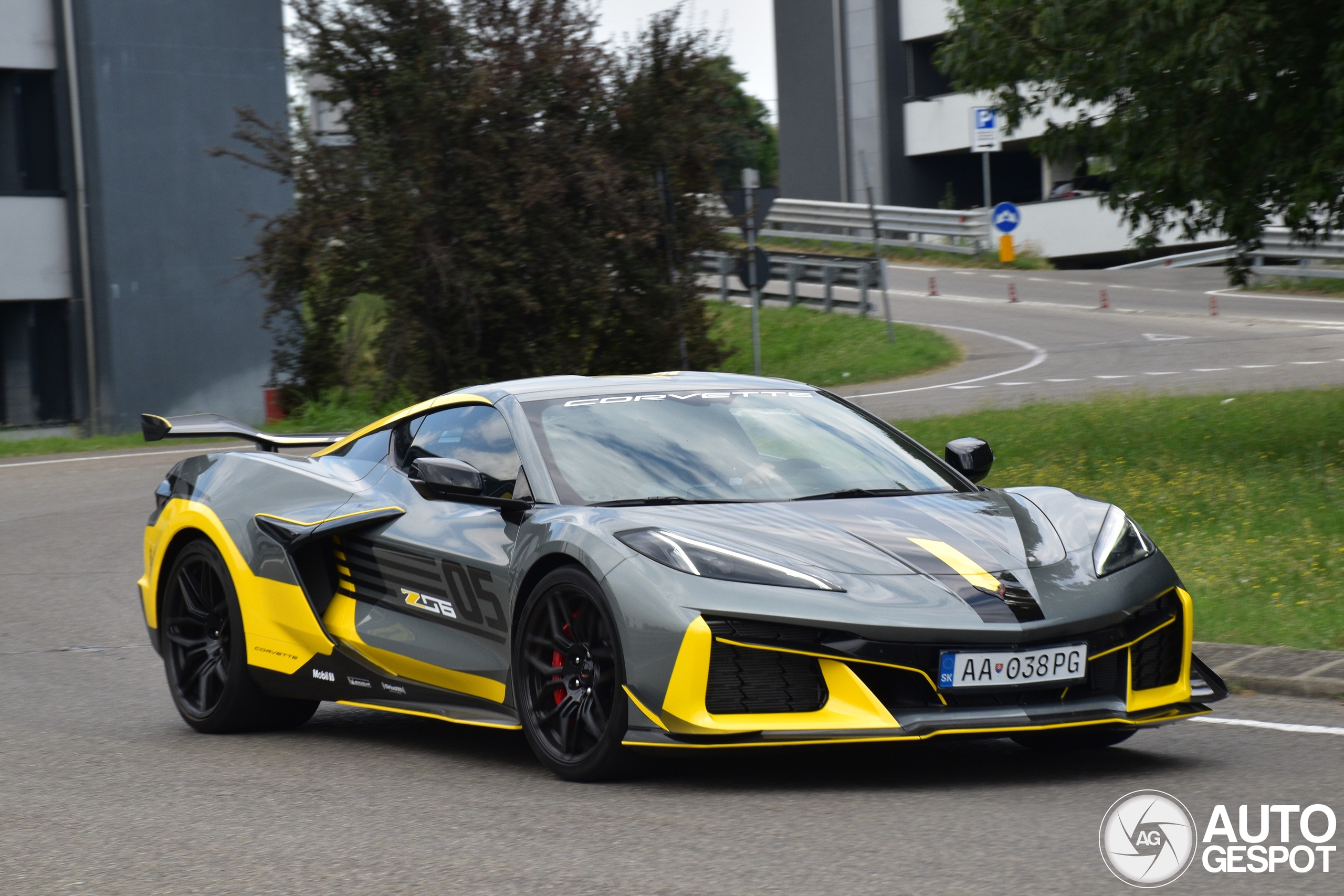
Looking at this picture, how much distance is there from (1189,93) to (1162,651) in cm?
884

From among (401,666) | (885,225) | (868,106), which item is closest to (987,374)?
(401,666)

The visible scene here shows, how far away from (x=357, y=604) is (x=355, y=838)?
1.70 metres

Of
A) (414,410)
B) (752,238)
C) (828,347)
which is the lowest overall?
(828,347)

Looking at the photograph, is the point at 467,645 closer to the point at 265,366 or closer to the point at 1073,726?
the point at 1073,726

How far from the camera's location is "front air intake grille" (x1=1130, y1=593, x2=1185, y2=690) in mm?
5699

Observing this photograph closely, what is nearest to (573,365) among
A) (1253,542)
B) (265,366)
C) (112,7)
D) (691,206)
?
(691,206)

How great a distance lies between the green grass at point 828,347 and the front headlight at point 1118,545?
18818 millimetres

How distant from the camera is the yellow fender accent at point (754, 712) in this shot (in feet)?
17.4

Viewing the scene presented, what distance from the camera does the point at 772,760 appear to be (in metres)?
6.13

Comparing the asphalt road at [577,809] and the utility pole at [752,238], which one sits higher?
the utility pole at [752,238]

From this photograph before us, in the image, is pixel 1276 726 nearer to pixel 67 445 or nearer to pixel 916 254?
pixel 67 445

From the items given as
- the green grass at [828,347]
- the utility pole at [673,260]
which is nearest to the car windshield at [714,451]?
the utility pole at [673,260]

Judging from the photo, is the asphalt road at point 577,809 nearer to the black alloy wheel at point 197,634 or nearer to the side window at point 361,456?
the black alloy wheel at point 197,634

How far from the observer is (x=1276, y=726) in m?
6.44
